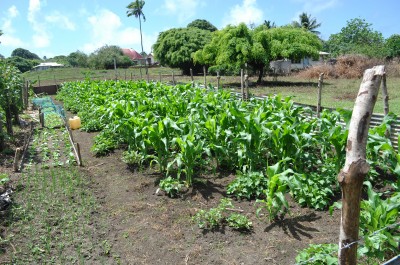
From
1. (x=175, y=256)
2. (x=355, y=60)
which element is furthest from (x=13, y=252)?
(x=355, y=60)

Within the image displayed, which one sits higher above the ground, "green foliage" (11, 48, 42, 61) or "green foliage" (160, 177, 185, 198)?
"green foliage" (11, 48, 42, 61)

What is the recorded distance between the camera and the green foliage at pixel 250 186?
4812 millimetres

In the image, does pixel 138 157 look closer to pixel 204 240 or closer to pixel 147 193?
pixel 147 193

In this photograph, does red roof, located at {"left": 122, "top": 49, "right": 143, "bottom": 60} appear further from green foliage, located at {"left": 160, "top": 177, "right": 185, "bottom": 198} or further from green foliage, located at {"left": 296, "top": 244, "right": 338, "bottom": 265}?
green foliage, located at {"left": 296, "top": 244, "right": 338, "bottom": 265}

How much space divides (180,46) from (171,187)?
28764 mm

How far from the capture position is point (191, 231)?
13.7 ft

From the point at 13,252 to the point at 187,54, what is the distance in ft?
96.0

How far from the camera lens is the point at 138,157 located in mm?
6461

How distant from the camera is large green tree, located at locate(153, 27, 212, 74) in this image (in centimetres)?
3195

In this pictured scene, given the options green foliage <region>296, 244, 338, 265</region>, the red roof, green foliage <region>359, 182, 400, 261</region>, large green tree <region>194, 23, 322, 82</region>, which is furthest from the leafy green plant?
the red roof

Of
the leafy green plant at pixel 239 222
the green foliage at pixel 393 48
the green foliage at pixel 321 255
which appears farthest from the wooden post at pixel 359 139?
the green foliage at pixel 393 48

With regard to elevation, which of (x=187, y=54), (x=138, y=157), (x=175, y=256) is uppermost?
(x=187, y=54)

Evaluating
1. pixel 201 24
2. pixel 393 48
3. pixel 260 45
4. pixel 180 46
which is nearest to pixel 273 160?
pixel 260 45

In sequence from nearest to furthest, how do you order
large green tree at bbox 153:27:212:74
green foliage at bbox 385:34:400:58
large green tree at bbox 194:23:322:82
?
large green tree at bbox 194:23:322:82 → large green tree at bbox 153:27:212:74 → green foliage at bbox 385:34:400:58
